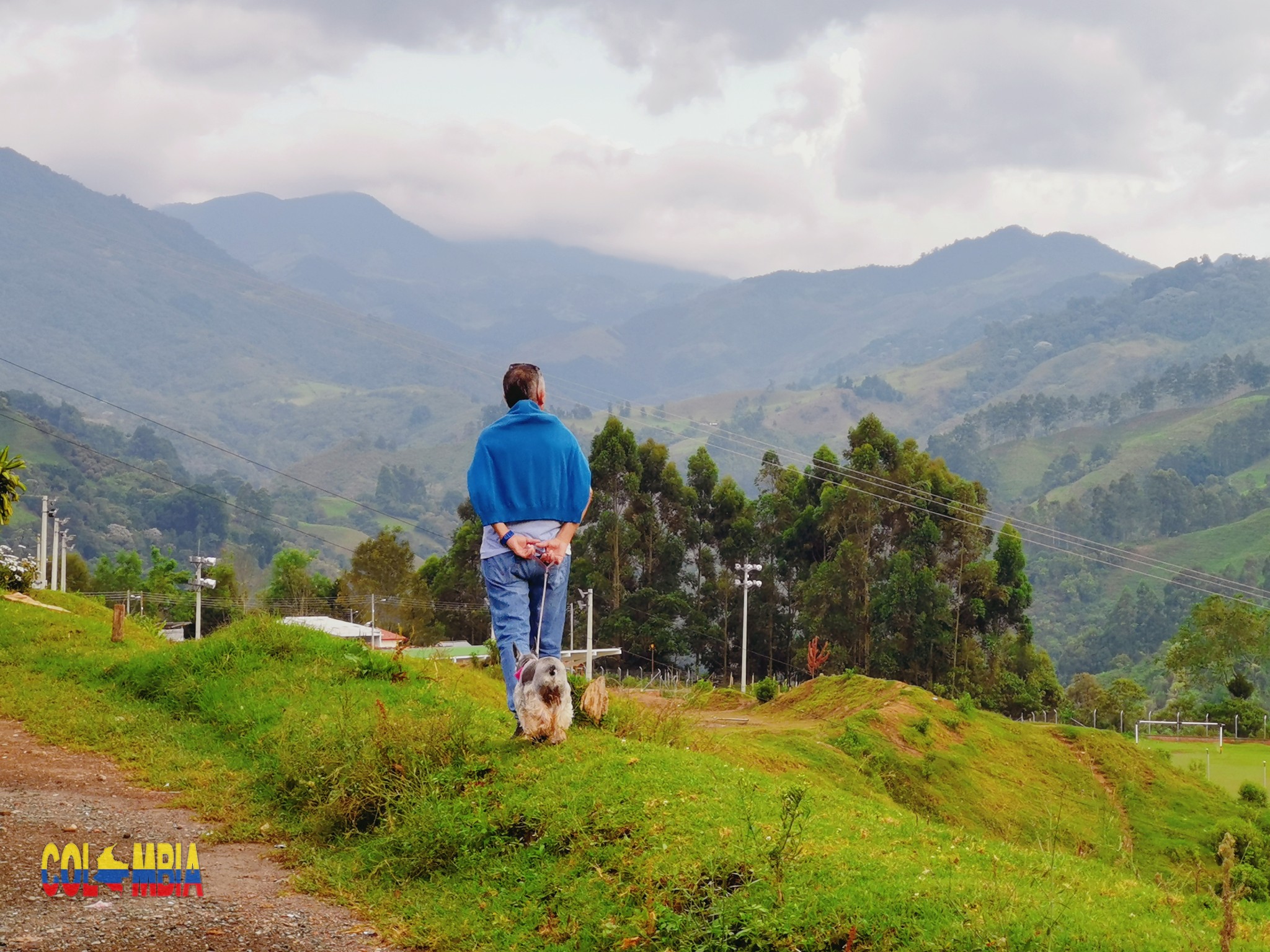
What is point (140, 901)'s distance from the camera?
584 cm

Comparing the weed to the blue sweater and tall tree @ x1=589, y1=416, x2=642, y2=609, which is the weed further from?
tall tree @ x1=589, y1=416, x2=642, y2=609

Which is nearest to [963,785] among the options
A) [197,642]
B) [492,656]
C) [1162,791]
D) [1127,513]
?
[1162,791]

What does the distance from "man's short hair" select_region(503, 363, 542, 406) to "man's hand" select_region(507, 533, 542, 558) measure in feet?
3.19

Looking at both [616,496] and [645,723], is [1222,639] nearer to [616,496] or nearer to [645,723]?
[616,496]

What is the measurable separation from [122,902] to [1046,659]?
4606 cm

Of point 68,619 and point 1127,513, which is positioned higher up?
point 1127,513

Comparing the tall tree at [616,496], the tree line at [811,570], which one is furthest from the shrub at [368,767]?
the tall tree at [616,496]

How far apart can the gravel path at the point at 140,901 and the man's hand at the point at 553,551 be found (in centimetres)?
238

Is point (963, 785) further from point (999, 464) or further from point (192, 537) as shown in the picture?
point (999, 464)

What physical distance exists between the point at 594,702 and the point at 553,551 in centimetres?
129

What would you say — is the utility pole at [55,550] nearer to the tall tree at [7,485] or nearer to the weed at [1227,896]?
the tall tree at [7,485]

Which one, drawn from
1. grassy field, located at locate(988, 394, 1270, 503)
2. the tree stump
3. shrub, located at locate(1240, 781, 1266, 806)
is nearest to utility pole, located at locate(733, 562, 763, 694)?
shrub, located at locate(1240, 781, 1266, 806)

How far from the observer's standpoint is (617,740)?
7910mm

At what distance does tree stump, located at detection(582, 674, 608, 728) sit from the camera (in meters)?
8.31
